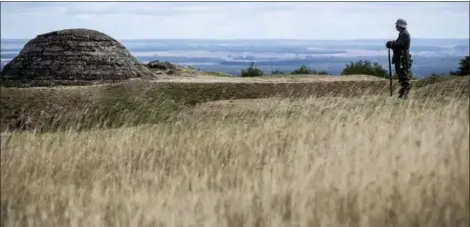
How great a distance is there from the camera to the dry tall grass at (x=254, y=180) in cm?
678

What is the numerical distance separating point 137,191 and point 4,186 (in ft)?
4.19

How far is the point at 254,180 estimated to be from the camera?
7.39 m

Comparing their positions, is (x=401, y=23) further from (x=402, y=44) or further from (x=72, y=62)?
(x=72, y=62)

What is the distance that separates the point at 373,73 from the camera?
3653 centimetres

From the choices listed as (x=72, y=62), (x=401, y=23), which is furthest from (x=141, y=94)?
(x=72, y=62)

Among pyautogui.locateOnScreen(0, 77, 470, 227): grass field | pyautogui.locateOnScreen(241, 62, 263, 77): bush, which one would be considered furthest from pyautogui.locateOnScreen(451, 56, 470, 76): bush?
pyautogui.locateOnScreen(0, 77, 470, 227): grass field

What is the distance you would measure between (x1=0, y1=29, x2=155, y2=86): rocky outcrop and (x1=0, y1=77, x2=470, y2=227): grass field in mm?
21985

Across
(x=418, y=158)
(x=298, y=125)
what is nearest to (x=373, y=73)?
(x=298, y=125)

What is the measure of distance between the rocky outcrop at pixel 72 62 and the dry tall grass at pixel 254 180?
22.3 m

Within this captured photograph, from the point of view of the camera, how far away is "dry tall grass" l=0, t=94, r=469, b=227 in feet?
22.2

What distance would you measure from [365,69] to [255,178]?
30.4 metres

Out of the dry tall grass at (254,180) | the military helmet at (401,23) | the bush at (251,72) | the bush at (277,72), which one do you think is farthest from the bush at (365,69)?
the dry tall grass at (254,180)

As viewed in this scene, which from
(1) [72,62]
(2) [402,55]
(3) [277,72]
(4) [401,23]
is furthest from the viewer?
(3) [277,72]

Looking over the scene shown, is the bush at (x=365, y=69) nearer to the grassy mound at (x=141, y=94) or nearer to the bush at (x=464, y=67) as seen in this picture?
the bush at (x=464, y=67)
